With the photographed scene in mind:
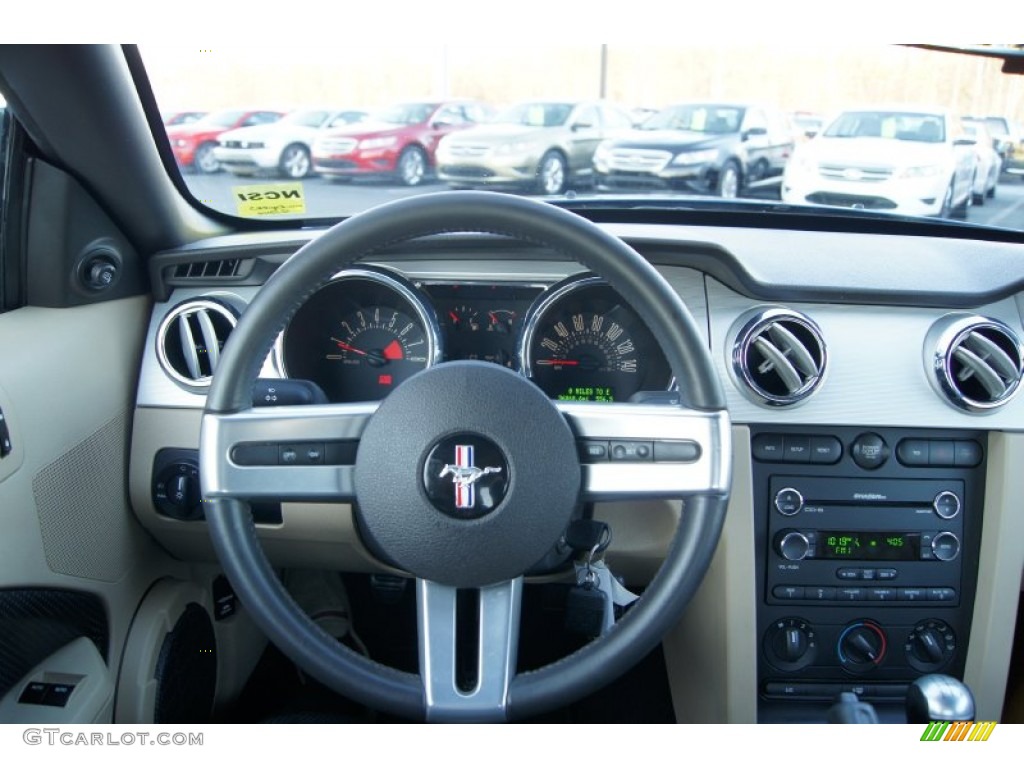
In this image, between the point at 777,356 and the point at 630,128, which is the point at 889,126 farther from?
the point at 777,356

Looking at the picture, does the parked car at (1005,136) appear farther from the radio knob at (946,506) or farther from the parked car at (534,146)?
the parked car at (534,146)

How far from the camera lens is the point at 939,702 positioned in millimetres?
1416

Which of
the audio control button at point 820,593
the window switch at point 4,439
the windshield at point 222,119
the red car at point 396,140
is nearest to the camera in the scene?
the window switch at point 4,439

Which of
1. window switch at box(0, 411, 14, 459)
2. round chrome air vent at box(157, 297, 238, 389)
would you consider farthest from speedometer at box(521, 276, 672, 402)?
window switch at box(0, 411, 14, 459)

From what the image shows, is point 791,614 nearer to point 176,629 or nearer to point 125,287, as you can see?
point 176,629

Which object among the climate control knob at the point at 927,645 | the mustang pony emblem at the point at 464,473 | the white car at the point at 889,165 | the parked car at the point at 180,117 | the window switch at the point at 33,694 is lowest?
the climate control knob at the point at 927,645

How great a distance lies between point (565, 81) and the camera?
259 cm

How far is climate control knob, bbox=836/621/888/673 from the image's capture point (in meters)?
2.10

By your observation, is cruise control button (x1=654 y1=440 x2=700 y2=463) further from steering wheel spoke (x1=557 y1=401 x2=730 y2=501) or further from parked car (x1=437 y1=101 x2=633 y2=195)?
parked car (x1=437 y1=101 x2=633 y2=195)

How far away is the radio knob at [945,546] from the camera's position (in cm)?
208

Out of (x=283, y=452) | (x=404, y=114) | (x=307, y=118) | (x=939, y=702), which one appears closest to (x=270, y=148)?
(x=307, y=118)

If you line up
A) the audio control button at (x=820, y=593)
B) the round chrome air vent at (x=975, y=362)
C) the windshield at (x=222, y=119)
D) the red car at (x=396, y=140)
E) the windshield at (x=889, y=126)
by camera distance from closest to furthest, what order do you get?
the round chrome air vent at (x=975, y=362) → the audio control button at (x=820, y=593) → the windshield at (x=889, y=126) → the windshield at (x=222, y=119) → the red car at (x=396, y=140)

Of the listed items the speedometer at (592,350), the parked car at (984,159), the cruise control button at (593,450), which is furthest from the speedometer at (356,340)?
the parked car at (984,159)

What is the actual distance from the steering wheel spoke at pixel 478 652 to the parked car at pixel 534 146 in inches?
49.6
